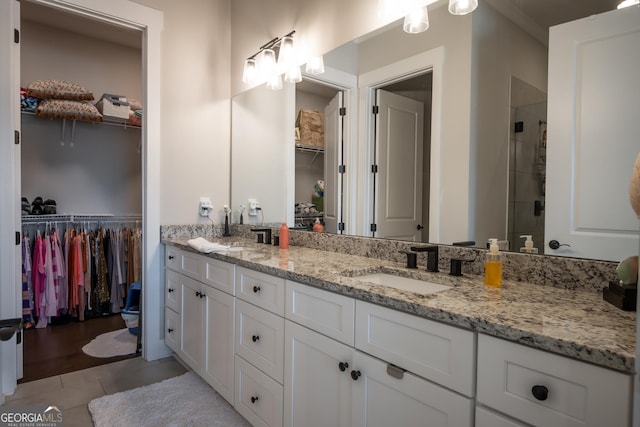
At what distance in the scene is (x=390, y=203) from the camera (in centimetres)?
179

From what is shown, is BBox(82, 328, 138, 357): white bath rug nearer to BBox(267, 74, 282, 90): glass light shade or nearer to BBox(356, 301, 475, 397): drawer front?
BBox(267, 74, 282, 90): glass light shade

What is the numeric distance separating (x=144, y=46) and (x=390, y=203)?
2133 mm

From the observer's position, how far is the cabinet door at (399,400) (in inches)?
35.4

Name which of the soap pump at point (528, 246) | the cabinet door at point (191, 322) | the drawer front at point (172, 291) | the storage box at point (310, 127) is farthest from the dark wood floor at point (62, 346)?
the soap pump at point (528, 246)

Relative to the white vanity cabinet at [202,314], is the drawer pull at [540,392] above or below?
above

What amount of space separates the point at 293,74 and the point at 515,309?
1963 millimetres

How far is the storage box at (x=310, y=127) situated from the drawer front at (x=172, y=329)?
1.46m

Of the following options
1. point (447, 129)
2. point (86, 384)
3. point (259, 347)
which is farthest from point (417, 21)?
point (86, 384)

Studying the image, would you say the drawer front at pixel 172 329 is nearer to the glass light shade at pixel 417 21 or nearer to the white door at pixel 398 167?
the white door at pixel 398 167

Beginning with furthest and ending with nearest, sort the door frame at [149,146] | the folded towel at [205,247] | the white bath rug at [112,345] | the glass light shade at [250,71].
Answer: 1. the white bath rug at [112,345]
2. the glass light shade at [250,71]
3. the door frame at [149,146]
4. the folded towel at [205,247]

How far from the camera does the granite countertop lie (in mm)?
705

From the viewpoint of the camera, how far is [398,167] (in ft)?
5.82

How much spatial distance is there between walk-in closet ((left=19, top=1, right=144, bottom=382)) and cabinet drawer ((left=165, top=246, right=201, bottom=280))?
0.65 metres

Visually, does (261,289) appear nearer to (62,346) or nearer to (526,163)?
(526,163)
